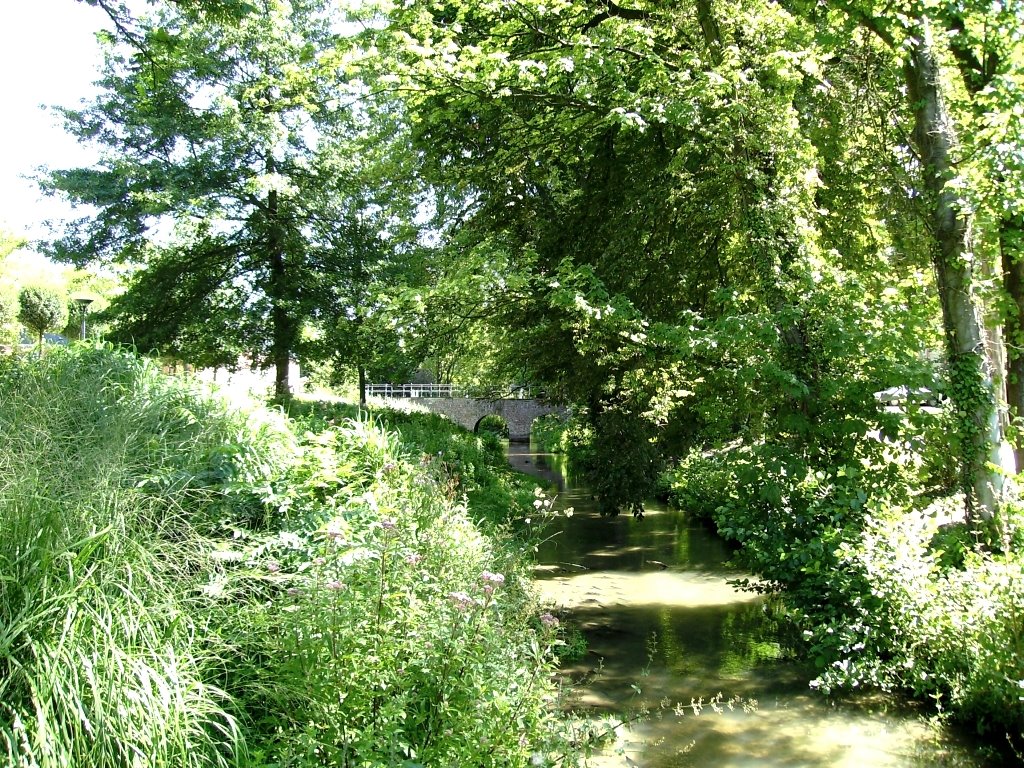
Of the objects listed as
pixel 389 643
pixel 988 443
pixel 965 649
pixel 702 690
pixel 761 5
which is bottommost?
pixel 702 690

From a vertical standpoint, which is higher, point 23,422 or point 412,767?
point 23,422

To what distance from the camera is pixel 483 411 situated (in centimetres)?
4084

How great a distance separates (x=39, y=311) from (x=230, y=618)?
3723cm

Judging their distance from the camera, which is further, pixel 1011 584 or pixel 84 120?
pixel 84 120

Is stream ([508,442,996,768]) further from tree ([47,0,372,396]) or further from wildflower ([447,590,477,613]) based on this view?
tree ([47,0,372,396])

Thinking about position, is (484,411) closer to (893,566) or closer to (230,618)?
(893,566)

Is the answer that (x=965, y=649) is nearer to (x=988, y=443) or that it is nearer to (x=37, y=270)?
(x=988, y=443)

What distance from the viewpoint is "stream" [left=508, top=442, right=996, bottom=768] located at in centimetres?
588

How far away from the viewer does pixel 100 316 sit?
668 inches

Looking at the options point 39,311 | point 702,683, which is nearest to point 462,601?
point 702,683

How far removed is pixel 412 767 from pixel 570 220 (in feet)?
30.1

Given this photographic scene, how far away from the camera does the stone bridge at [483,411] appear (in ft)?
127

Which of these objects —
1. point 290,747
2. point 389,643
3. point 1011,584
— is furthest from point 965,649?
point 290,747

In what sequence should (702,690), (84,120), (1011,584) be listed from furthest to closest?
1. (84,120)
2. (702,690)
3. (1011,584)
